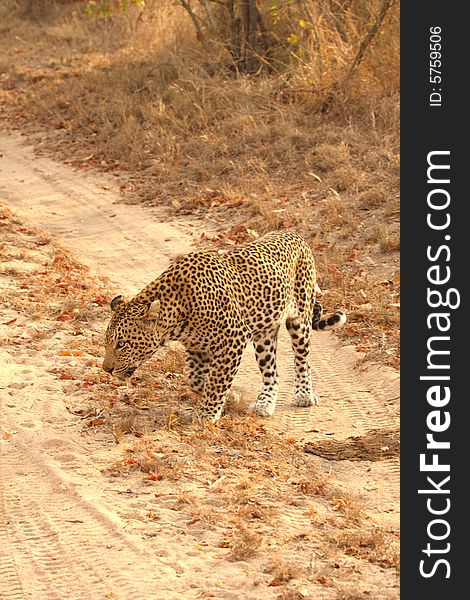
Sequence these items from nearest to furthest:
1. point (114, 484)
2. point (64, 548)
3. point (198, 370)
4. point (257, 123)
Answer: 1. point (64, 548)
2. point (114, 484)
3. point (198, 370)
4. point (257, 123)

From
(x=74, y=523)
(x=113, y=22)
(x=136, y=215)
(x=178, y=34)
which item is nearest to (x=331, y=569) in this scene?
(x=74, y=523)

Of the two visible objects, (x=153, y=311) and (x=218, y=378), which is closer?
(x=153, y=311)

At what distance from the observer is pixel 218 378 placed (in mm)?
8258

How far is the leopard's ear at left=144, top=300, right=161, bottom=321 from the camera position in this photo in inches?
310

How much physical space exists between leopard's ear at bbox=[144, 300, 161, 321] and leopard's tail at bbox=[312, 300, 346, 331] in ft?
5.72

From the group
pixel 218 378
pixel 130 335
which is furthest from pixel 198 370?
pixel 130 335

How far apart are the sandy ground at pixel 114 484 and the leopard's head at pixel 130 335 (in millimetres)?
545

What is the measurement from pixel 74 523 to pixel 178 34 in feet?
45.4

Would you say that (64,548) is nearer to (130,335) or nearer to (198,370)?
(130,335)

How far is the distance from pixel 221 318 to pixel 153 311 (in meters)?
0.57

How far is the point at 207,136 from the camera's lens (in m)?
15.6

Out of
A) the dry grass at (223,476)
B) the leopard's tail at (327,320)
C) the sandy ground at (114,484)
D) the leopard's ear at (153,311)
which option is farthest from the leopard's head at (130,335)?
the leopard's tail at (327,320)

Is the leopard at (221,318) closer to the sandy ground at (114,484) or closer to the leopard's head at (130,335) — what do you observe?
the leopard's head at (130,335)

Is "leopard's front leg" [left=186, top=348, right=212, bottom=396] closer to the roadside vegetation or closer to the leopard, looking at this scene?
the leopard
